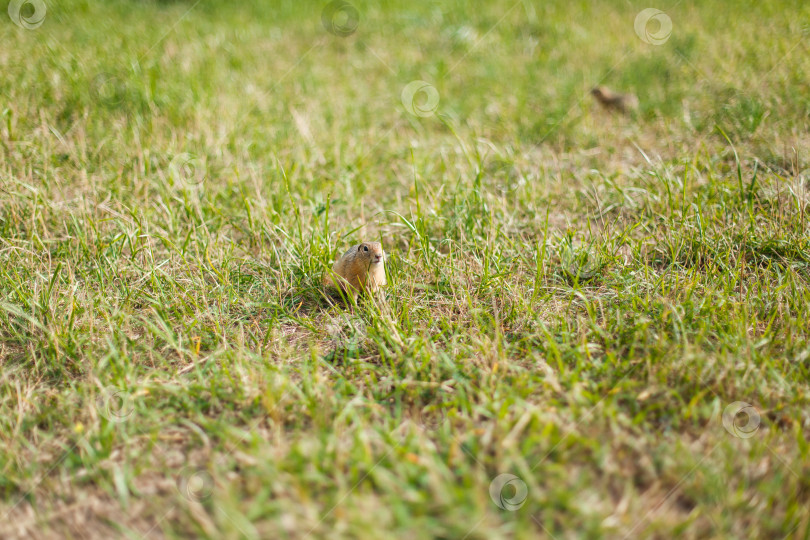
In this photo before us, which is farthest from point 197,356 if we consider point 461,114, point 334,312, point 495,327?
point 461,114

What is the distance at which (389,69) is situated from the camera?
5469mm

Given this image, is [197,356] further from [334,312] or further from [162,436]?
[334,312]

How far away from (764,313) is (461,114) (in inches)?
107
